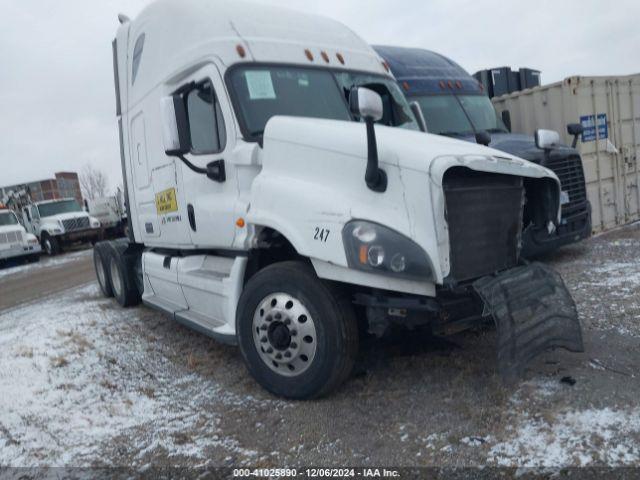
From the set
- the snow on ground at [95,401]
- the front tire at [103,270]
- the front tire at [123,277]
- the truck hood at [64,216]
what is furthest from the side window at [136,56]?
the truck hood at [64,216]

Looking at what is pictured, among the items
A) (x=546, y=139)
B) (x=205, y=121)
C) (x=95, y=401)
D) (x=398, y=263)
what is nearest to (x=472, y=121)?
(x=546, y=139)

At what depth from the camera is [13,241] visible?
61.8 ft

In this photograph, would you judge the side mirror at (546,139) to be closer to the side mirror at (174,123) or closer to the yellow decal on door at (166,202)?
the side mirror at (174,123)

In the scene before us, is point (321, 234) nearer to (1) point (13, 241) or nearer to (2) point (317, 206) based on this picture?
(2) point (317, 206)

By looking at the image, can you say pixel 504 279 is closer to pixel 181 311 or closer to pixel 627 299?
pixel 627 299

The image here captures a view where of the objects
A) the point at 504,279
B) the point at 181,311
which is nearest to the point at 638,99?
the point at 504,279

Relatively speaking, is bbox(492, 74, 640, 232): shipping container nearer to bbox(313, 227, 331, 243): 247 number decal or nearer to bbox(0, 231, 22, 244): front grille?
bbox(313, 227, 331, 243): 247 number decal

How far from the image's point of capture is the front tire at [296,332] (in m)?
3.46

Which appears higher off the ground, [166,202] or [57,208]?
[57,208]

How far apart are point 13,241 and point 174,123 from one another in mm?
17511

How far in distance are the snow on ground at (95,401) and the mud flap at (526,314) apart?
64.8 inches

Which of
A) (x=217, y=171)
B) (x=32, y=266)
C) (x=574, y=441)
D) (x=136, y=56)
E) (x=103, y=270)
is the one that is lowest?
(x=32, y=266)

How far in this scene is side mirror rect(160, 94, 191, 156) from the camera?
14.2ft

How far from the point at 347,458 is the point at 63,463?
1782 millimetres
